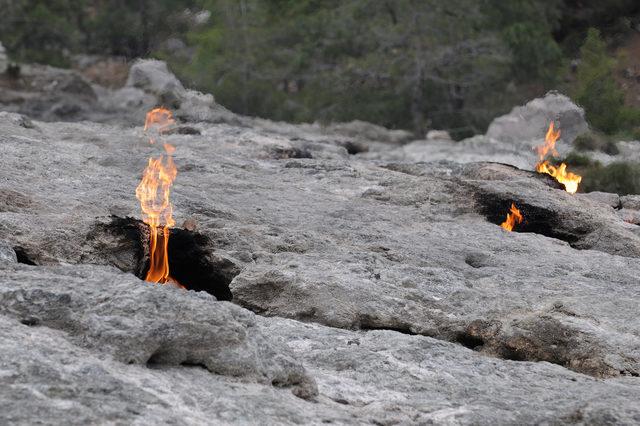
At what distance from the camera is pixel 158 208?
33.4ft

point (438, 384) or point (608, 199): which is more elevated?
point (608, 199)

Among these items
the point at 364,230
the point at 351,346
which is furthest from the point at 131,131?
the point at 351,346

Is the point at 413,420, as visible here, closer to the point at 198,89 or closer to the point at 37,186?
the point at 37,186

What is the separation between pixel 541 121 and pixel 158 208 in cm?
2084

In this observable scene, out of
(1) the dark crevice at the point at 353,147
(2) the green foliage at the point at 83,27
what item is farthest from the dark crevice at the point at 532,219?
(2) the green foliage at the point at 83,27

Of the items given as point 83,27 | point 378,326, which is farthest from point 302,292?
point 83,27

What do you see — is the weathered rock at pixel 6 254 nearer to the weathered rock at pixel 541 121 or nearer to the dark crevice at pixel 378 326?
the dark crevice at pixel 378 326

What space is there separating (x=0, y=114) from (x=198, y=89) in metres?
17.4

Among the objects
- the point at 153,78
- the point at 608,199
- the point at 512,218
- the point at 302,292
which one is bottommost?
the point at 302,292

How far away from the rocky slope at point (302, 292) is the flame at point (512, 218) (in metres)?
0.08

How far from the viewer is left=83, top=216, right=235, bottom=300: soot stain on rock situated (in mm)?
9320

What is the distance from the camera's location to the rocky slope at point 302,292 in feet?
17.7

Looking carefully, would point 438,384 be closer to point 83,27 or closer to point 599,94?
point 599,94

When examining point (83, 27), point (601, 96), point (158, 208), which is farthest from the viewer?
point (83, 27)
